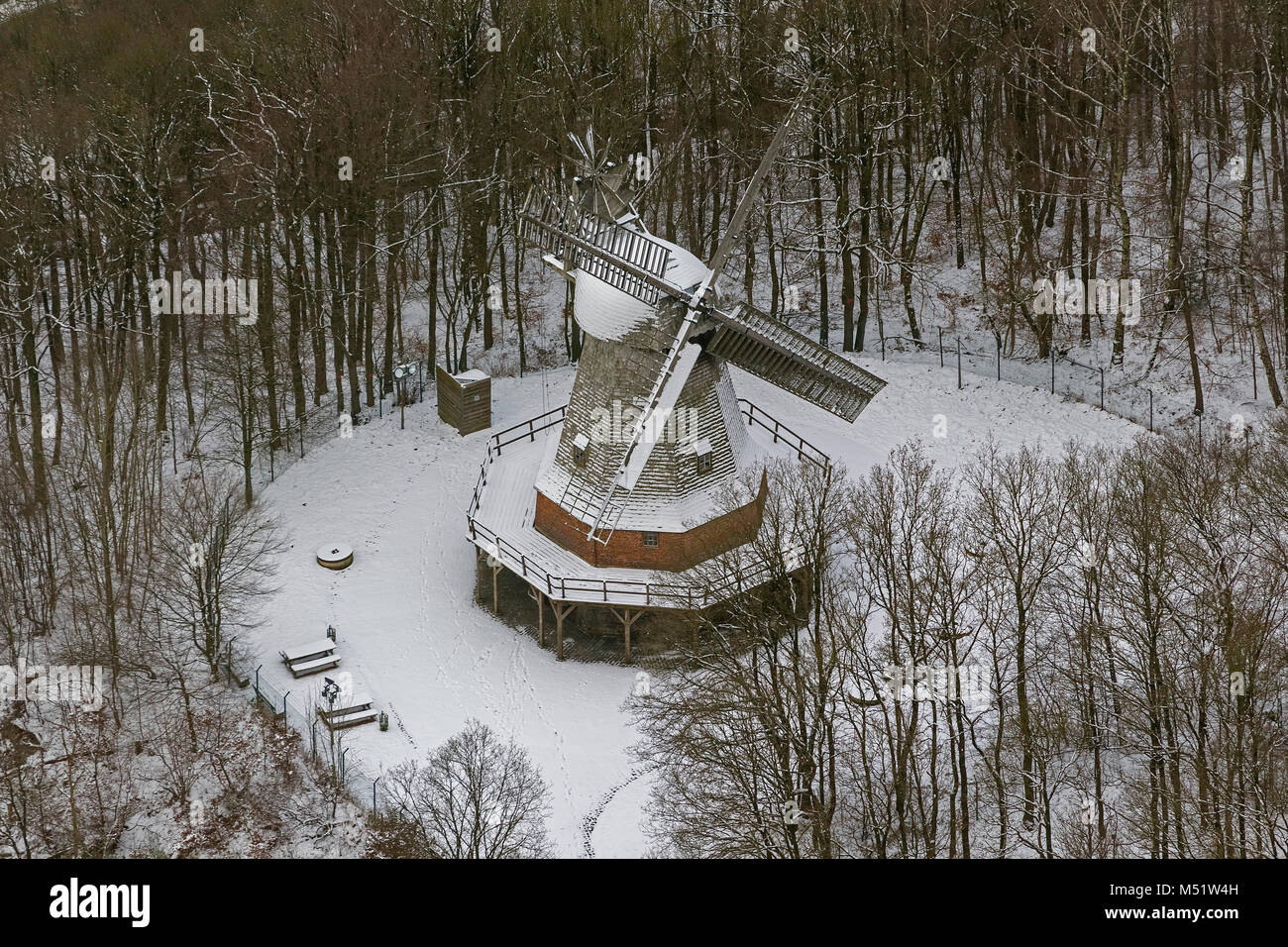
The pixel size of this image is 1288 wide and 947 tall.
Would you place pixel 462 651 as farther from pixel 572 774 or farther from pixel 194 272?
pixel 194 272

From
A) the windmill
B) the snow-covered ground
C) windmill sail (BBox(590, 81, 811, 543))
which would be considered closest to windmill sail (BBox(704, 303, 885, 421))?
the windmill

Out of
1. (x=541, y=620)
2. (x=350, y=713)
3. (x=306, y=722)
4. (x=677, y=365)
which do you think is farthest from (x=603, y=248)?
(x=306, y=722)

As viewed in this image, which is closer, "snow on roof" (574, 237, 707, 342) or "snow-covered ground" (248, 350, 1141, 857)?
"snow-covered ground" (248, 350, 1141, 857)

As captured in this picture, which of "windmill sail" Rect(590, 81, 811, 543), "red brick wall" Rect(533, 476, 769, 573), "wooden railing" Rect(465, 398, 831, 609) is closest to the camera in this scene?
"wooden railing" Rect(465, 398, 831, 609)

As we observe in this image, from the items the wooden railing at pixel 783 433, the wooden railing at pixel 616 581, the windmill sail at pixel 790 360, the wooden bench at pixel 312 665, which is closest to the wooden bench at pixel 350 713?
the wooden bench at pixel 312 665

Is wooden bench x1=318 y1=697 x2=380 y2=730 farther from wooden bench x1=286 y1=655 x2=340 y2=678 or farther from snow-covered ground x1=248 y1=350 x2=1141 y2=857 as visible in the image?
wooden bench x1=286 y1=655 x2=340 y2=678

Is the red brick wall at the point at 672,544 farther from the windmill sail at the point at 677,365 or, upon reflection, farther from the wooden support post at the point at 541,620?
the wooden support post at the point at 541,620

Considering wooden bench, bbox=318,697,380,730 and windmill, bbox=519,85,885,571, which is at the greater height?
windmill, bbox=519,85,885,571
